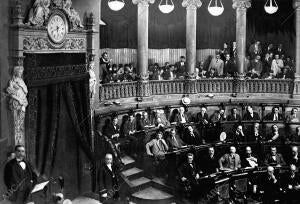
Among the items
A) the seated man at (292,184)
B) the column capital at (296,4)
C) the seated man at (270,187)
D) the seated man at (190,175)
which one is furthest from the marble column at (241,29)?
the seated man at (190,175)

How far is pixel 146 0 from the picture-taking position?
19.2 m

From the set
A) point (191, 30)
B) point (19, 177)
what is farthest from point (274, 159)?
point (19, 177)

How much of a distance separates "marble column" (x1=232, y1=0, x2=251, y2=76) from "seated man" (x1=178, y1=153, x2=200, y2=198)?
735 cm

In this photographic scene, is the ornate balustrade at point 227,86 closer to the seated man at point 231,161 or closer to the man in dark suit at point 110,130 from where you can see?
the seated man at point 231,161

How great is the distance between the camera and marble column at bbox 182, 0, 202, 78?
2075cm

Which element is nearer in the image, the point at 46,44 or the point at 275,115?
the point at 46,44

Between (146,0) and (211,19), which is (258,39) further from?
(146,0)

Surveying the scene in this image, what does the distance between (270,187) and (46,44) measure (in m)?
7.82

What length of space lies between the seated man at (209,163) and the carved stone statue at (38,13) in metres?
7.05

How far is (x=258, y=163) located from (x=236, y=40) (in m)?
6.21

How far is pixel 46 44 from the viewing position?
41.0 feet

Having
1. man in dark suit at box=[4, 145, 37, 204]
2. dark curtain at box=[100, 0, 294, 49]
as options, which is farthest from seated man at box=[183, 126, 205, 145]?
man in dark suit at box=[4, 145, 37, 204]

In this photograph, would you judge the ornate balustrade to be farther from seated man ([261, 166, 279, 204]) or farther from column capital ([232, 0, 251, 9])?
seated man ([261, 166, 279, 204])

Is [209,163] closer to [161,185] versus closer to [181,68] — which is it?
[161,185]
